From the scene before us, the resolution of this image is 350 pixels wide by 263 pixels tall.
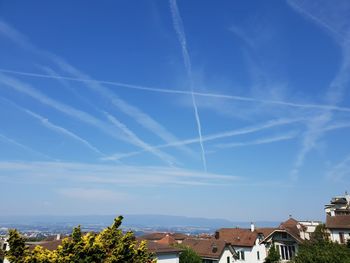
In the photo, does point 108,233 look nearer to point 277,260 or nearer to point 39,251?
point 39,251

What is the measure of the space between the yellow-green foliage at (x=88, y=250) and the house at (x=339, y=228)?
4402cm

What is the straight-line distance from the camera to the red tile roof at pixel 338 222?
58666 millimetres

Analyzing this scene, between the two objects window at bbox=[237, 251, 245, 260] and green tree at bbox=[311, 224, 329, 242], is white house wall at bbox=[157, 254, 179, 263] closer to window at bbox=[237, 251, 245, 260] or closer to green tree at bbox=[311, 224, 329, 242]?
window at bbox=[237, 251, 245, 260]

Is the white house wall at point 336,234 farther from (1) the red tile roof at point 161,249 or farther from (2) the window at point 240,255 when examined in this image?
(1) the red tile roof at point 161,249

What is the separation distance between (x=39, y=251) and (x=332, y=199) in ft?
288

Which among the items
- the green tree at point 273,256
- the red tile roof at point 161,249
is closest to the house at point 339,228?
the green tree at point 273,256

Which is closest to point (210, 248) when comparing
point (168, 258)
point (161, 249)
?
point (168, 258)

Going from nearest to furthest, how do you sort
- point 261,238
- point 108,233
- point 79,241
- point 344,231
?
point 79,241 → point 108,233 → point 344,231 → point 261,238

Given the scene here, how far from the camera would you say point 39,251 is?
25.8 metres

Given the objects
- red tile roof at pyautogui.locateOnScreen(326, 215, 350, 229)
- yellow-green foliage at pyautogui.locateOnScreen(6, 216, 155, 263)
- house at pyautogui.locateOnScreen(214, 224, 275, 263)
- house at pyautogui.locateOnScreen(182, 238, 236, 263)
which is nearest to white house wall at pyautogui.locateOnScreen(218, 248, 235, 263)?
house at pyautogui.locateOnScreen(182, 238, 236, 263)

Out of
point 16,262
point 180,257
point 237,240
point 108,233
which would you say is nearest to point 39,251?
point 16,262

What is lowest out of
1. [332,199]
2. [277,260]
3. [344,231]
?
[277,260]

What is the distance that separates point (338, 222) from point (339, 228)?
1666 mm

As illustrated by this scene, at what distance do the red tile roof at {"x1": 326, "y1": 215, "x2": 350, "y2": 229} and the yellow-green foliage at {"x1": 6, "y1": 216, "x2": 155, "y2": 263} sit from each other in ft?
145
